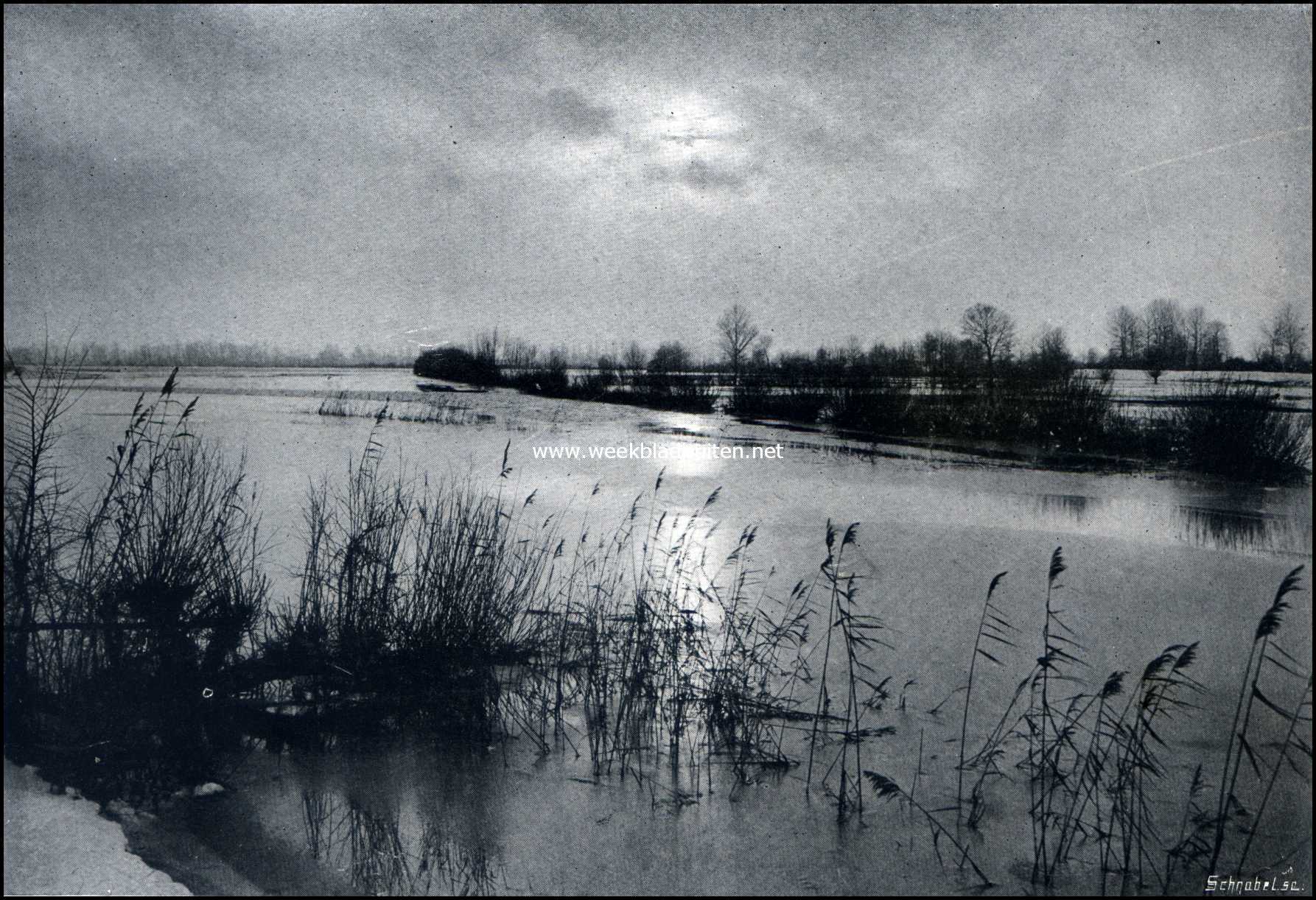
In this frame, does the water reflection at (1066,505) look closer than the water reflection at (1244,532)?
No

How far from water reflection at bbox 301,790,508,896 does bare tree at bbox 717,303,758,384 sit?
132 inches

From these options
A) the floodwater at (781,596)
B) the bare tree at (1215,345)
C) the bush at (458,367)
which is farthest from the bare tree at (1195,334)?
the bush at (458,367)

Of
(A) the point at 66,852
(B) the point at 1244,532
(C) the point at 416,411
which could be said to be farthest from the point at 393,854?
(B) the point at 1244,532

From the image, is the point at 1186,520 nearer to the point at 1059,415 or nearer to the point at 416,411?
the point at 1059,415

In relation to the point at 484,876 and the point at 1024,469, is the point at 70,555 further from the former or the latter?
the point at 1024,469

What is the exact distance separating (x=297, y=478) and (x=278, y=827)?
7.63 feet

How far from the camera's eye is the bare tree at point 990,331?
5.40m

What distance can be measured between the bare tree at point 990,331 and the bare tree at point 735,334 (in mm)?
1739

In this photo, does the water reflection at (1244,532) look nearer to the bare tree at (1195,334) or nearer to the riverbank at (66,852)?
the bare tree at (1195,334)

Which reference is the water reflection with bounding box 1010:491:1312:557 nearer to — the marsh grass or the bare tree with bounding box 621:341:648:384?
the bare tree with bounding box 621:341:648:384

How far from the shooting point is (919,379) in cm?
584

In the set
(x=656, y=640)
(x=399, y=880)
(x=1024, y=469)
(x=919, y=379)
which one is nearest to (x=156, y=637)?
(x=399, y=880)

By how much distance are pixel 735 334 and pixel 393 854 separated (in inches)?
142

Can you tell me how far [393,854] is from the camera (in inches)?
116
